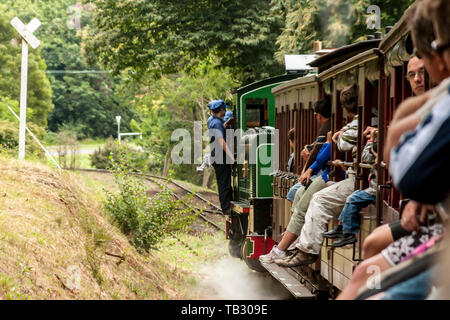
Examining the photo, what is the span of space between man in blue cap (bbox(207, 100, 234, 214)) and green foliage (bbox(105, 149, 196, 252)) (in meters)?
1.25

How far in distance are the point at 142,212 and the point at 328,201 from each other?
5.67 meters

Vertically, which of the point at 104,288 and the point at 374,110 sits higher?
the point at 374,110

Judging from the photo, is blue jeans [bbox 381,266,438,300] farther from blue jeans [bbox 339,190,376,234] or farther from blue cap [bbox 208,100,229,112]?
blue cap [bbox 208,100,229,112]

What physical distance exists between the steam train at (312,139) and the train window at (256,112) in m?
0.02

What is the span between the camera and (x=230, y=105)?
1383cm

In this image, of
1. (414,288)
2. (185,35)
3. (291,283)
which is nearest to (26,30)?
(185,35)

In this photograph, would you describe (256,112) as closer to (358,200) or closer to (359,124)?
(359,124)

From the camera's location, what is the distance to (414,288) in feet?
7.83

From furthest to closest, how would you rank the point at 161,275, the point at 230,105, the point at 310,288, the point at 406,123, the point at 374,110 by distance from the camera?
the point at 230,105 < the point at 161,275 < the point at 310,288 < the point at 374,110 < the point at 406,123

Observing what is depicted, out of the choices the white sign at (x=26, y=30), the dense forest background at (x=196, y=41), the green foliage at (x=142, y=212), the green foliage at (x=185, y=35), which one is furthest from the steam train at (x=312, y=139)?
the green foliage at (x=185, y=35)

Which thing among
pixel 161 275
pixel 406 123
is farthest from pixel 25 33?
pixel 406 123

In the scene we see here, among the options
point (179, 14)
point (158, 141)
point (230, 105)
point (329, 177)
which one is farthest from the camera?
point (158, 141)

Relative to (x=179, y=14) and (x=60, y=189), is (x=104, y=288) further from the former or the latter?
(x=179, y=14)
